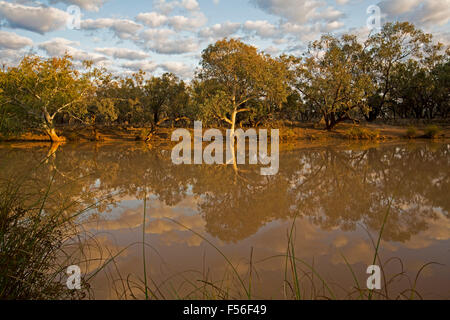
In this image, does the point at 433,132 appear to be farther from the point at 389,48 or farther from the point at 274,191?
the point at 274,191

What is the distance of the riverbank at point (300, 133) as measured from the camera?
28422 millimetres

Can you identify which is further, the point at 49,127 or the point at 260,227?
the point at 49,127

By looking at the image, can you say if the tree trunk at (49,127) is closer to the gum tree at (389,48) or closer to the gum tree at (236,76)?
the gum tree at (236,76)

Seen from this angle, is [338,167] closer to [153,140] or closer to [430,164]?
[430,164]

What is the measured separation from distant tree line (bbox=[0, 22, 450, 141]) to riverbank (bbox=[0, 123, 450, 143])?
148 centimetres

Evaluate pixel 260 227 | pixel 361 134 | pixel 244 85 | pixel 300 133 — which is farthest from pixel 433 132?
pixel 260 227

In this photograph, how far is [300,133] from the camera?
1244 inches

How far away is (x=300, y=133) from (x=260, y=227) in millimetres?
27663

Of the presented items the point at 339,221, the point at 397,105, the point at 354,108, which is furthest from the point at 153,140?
the point at 397,105

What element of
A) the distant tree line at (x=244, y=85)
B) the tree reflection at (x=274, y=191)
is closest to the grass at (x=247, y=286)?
the tree reflection at (x=274, y=191)

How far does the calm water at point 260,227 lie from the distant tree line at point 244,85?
1617 cm

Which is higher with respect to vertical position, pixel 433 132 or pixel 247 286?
pixel 433 132

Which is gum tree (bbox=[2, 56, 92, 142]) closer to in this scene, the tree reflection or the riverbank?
the riverbank

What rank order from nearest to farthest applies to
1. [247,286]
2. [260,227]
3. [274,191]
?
[247,286] → [260,227] → [274,191]
